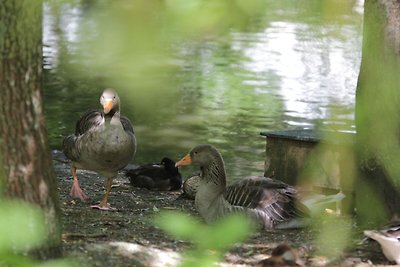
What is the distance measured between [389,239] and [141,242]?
1.90 meters

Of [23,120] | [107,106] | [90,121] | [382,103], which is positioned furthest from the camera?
[90,121]

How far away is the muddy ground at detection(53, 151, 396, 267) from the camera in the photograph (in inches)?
209

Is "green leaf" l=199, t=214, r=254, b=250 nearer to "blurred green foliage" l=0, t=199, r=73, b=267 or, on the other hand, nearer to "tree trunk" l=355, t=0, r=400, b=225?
"blurred green foliage" l=0, t=199, r=73, b=267

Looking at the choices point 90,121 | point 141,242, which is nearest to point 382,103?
point 141,242

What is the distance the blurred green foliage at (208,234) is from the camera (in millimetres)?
1932

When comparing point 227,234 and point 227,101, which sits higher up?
point 227,234

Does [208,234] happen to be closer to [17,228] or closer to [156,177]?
[17,228]

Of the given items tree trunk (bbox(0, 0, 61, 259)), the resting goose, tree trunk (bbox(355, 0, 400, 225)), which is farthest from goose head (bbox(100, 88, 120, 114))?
tree trunk (bbox(0, 0, 61, 259))

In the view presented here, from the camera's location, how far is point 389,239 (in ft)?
18.1

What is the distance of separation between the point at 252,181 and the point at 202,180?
0.59 m

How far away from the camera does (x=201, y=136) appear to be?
13992mm

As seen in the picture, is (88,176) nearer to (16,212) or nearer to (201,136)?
(201,136)

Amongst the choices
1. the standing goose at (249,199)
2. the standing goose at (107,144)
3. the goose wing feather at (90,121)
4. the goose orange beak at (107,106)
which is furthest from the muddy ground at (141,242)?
the goose orange beak at (107,106)

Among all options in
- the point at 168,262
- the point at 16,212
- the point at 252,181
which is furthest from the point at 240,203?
the point at 16,212
